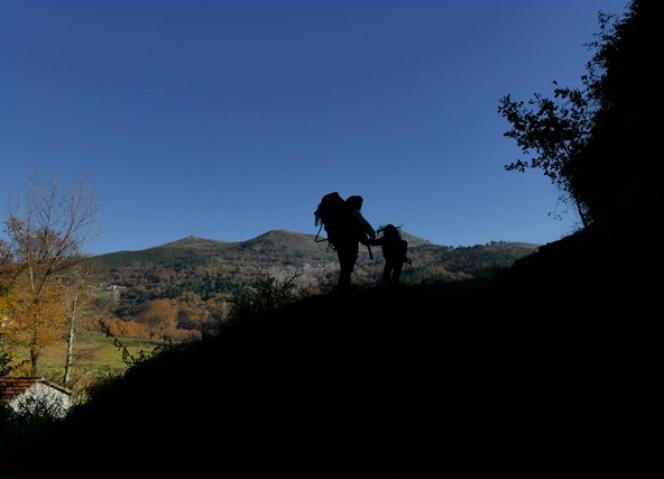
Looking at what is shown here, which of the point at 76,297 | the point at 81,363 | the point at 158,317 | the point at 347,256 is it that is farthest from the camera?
the point at 158,317

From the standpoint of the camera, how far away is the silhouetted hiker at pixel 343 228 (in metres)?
9.33

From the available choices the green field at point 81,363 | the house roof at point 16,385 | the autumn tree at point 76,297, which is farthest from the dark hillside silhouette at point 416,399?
the autumn tree at point 76,297

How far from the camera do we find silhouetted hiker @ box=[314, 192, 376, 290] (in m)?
9.33

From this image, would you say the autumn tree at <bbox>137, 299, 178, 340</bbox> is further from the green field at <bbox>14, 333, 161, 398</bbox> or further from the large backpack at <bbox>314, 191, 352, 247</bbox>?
the large backpack at <bbox>314, 191, 352, 247</bbox>

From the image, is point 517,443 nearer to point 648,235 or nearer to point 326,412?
point 326,412

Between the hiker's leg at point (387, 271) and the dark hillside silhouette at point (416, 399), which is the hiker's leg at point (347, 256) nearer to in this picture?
the dark hillside silhouette at point (416, 399)

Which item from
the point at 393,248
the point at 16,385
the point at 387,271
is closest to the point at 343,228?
the point at 393,248

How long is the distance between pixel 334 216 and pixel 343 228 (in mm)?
365

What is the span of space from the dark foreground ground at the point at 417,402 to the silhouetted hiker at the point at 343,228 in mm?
1922

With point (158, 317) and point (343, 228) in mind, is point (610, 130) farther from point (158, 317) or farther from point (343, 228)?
point (158, 317)

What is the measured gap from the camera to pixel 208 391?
6395 millimetres

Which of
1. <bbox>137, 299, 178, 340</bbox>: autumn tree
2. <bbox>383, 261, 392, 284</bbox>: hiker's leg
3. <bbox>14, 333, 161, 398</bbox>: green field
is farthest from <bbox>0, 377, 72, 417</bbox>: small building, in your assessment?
<bbox>137, 299, 178, 340</bbox>: autumn tree

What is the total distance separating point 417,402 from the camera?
5.13 m

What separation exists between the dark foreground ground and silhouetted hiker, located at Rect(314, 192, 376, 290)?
6.31 ft
